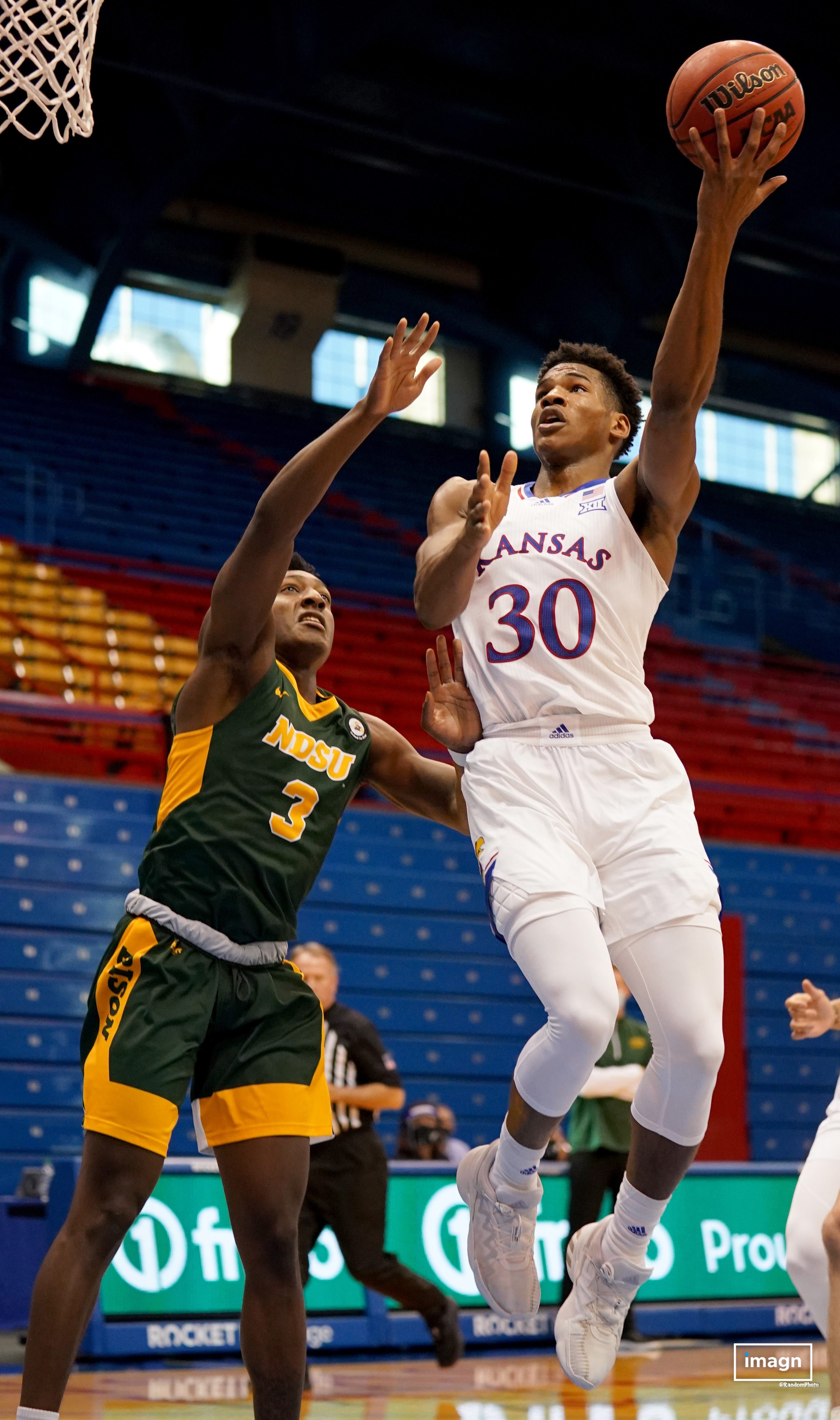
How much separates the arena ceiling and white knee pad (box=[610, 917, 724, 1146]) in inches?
525

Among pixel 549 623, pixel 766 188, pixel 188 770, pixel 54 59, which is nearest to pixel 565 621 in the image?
pixel 549 623

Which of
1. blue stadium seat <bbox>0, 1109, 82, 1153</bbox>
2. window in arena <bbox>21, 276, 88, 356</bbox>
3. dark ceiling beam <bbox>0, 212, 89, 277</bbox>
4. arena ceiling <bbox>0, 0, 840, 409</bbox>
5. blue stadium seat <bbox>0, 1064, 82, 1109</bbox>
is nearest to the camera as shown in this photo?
blue stadium seat <bbox>0, 1109, 82, 1153</bbox>

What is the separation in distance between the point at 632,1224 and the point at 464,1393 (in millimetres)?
3312

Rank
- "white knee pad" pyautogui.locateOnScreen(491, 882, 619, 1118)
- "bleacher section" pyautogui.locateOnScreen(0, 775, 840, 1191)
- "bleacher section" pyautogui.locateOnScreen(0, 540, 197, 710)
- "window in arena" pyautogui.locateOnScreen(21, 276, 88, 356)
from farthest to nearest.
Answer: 1. "window in arena" pyautogui.locateOnScreen(21, 276, 88, 356)
2. "bleacher section" pyautogui.locateOnScreen(0, 540, 197, 710)
3. "bleacher section" pyautogui.locateOnScreen(0, 775, 840, 1191)
4. "white knee pad" pyautogui.locateOnScreen(491, 882, 619, 1118)

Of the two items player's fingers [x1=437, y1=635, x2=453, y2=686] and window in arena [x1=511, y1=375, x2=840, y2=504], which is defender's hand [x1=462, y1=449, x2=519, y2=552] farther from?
window in arena [x1=511, y1=375, x2=840, y2=504]

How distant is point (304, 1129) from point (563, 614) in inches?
63.0

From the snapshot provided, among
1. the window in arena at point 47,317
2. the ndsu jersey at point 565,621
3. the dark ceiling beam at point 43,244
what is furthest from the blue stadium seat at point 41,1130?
the window in arena at point 47,317

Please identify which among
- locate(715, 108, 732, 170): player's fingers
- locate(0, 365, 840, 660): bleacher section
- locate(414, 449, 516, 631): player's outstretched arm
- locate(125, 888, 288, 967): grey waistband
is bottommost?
locate(125, 888, 288, 967): grey waistband

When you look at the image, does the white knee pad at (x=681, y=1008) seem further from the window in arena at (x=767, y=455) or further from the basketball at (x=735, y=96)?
the window in arena at (x=767, y=455)

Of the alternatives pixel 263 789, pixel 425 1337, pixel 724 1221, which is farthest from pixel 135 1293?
pixel 263 789

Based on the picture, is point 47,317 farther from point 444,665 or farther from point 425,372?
point 425,372

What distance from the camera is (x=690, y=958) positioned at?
4152mm

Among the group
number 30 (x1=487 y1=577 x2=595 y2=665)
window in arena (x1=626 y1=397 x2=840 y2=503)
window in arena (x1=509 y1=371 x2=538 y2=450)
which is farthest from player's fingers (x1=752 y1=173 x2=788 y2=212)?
window in arena (x1=626 y1=397 x2=840 y2=503)

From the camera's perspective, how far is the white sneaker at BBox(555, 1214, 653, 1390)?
433 centimetres
